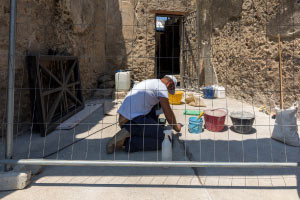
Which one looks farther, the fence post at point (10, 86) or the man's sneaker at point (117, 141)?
the man's sneaker at point (117, 141)

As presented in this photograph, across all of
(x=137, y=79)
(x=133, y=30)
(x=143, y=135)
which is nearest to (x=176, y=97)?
(x=143, y=135)

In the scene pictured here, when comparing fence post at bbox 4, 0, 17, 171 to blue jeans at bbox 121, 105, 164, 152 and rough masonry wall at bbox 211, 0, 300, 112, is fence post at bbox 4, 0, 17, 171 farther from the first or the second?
rough masonry wall at bbox 211, 0, 300, 112

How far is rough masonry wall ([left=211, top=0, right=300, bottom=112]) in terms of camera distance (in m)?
4.05

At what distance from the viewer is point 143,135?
8.63ft

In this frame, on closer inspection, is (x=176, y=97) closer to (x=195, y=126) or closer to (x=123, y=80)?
(x=123, y=80)

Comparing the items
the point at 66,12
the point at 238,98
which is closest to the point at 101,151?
the point at 66,12

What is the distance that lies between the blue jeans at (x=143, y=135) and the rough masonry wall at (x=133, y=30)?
5.07 m

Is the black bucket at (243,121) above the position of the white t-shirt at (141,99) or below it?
below

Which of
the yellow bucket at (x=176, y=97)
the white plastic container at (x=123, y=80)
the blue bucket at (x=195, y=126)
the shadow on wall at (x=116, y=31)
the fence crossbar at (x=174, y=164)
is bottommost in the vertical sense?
the fence crossbar at (x=174, y=164)

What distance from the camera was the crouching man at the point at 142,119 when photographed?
8.64 ft

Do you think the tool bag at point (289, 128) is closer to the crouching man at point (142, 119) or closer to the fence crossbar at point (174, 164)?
the fence crossbar at point (174, 164)

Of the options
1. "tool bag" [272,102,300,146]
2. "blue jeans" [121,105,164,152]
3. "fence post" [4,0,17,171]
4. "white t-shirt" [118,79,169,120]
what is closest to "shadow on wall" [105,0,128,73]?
"white t-shirt" [118,79,169,120]

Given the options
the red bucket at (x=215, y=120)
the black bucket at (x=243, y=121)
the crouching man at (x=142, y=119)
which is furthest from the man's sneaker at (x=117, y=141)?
the black bucket at (x=243, y=121)

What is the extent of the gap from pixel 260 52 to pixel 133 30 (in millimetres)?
4327
